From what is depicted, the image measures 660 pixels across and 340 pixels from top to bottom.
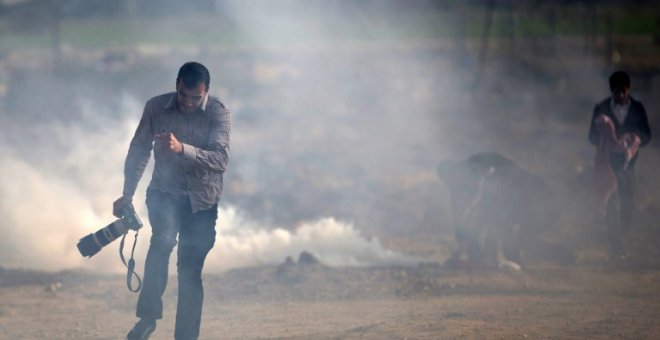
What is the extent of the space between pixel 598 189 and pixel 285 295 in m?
3.45

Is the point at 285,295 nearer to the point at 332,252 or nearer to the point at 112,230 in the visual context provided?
the point at 332,252

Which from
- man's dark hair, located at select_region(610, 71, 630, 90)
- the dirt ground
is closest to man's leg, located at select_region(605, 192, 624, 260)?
the dirt ground

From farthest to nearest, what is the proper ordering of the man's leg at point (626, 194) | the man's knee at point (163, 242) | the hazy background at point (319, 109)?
1. the hazy background at point (319, 109)
2. the man's leg at point (626, 194)
3. the man's knee at point (163, 242)

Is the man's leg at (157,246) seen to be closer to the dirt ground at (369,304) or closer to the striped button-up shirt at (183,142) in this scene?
the striped button-up shirt at (183,142)

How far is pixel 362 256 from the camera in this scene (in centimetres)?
1097

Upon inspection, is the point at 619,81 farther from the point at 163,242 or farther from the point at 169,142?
the point at 169,142

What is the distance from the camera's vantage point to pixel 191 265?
20.4 feet

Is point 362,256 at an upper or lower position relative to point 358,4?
lower

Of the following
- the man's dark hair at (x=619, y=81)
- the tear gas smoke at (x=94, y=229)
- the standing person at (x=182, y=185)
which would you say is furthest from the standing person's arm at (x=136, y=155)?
the man's dark hair at (x=619, y=81)

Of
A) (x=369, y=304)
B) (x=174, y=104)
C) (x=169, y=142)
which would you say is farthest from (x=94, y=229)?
(x=169, y=142)

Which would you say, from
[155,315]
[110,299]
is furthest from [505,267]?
[155,315]

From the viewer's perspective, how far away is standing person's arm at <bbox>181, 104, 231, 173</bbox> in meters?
5.96

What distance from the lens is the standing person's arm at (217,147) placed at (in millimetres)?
5961

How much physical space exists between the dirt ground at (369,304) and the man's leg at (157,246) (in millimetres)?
1206
